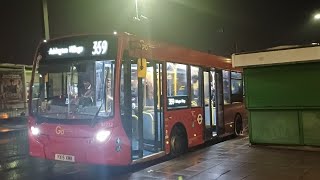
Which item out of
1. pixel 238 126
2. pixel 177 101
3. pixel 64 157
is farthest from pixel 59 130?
pixel 238 126

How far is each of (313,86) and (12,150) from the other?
969 cm

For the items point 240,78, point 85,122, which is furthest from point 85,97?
point 240,78

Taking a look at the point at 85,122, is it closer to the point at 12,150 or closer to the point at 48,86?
the point at 48,86

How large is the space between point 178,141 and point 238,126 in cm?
534

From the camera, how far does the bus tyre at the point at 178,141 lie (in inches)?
420

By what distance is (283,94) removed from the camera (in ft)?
37.1

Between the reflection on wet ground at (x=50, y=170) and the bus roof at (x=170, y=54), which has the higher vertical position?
the bus roof at (x=170, y=54)

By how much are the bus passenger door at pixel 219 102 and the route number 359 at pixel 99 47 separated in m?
5.70

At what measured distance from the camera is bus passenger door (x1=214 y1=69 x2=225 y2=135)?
44.2ft

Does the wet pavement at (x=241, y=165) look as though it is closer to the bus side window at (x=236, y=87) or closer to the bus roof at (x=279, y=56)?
the bus roof at (x=279, y=56)

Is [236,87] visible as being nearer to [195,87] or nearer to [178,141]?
[195,87]

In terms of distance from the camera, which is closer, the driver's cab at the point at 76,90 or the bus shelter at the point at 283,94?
the driver's cab at the point at 76,90

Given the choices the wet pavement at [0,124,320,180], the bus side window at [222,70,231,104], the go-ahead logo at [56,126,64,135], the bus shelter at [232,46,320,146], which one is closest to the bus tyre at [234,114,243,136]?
the bus side window at [222,70,231,104]

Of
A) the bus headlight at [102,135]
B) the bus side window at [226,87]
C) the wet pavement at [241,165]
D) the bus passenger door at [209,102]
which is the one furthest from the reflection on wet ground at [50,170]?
the bus side window at [226,87]
